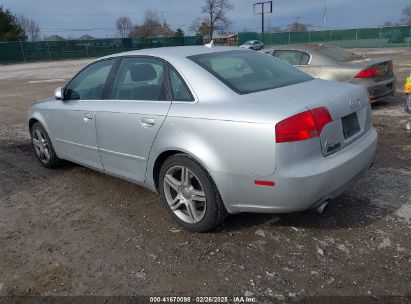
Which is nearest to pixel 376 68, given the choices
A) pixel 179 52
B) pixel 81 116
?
pixel 179 52

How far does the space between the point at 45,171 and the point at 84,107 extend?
60.7 inches

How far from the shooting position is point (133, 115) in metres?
3.66

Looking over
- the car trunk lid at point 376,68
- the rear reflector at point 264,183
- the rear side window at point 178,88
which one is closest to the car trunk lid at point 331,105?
the rear reflector at point 264,183

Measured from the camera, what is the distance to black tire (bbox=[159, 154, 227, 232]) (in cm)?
317

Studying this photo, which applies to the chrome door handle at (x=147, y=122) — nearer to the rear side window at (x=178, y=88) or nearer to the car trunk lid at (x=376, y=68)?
the rear side window at (x=178, y=88)

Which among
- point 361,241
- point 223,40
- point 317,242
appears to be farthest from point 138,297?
point 223,40

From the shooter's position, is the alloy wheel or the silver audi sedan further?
the alloy wheel

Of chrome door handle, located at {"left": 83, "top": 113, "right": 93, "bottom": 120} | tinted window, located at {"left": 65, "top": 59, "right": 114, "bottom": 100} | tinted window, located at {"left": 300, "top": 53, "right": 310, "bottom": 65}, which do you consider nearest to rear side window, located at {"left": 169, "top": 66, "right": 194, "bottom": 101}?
tinted window, located at {"left": 65, "top": 59, "right": 114, "bottom": 100}

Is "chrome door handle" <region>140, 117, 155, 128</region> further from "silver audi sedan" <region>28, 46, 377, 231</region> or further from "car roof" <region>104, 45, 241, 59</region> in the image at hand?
"car roof" <region>104, 45, 241, 59</region>

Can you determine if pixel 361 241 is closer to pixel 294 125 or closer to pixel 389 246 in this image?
pixel 389 246

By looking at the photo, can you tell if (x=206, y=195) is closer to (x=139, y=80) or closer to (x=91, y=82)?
(x=139, y=80)

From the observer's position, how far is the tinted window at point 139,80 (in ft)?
12.0

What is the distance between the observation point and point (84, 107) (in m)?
Answer: 4.30

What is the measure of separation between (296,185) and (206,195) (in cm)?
77
